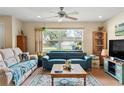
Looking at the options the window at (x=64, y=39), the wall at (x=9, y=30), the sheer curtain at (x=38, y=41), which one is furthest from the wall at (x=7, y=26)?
the window at (x=64, y=39)

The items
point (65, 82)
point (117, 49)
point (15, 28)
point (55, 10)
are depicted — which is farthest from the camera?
point (15, 28)

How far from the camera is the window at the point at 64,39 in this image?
836cm

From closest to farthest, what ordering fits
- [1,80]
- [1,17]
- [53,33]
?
[1,80] < [1,17] < [53,33]

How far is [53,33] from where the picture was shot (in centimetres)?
836

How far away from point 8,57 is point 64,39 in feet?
11.4

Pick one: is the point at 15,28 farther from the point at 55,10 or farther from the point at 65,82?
the point at 65,82

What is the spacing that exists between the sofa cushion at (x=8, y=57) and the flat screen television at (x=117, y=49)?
3.35 m

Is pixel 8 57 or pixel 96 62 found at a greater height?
pixel 8 57

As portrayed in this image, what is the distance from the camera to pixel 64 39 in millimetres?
8375

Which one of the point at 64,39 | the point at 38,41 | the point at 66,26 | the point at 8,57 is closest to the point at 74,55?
the point at 64,39

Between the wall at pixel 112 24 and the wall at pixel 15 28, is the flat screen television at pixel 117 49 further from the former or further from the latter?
the wall at pixel 15 28
